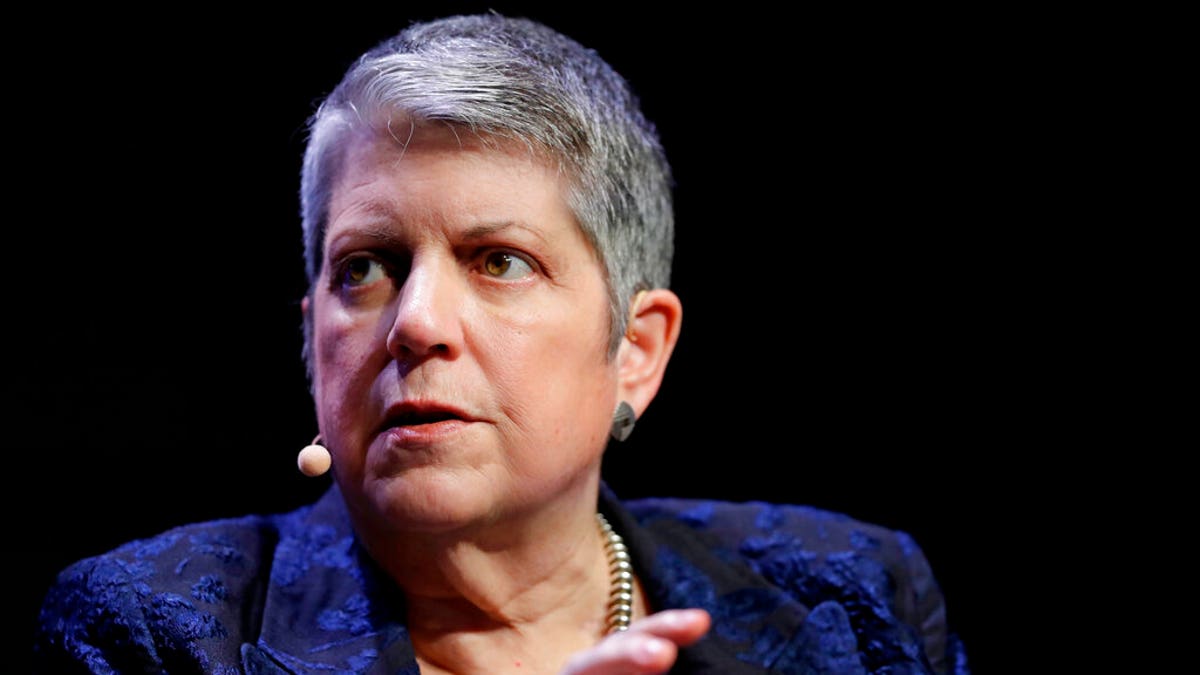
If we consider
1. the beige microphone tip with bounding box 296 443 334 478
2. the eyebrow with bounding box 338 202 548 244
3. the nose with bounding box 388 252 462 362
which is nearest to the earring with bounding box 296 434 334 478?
the beige microphone tip with bounding box 296 443 334 478

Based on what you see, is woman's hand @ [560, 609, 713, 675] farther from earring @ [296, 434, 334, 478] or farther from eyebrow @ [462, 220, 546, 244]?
eyebrow @ [462, 220, 546, 244]

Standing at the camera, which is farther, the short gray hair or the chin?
the short gray hair

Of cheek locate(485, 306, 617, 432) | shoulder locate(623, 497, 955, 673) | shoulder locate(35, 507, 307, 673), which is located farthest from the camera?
shoulder locate(623, 497, 955, 673)

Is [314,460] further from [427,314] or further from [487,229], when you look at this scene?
[487,229]

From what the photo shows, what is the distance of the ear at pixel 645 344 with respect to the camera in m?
1.87

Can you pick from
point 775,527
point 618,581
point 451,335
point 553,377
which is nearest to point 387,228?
point 451,335

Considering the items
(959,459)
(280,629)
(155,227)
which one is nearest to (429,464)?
(280,629)

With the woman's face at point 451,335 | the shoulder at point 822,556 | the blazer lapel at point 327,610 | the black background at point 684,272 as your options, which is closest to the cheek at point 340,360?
the woman's face at point 451,335

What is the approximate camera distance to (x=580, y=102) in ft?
5.68

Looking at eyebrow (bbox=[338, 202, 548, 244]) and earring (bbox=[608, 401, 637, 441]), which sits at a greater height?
eyebrow (bbox=[338, 202, 548, 244])

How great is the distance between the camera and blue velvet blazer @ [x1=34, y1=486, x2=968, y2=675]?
4.91 feet

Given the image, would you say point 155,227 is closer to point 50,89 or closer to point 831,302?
point 50,89

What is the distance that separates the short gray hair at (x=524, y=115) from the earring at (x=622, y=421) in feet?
0.44

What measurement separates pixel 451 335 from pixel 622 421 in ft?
1.37
